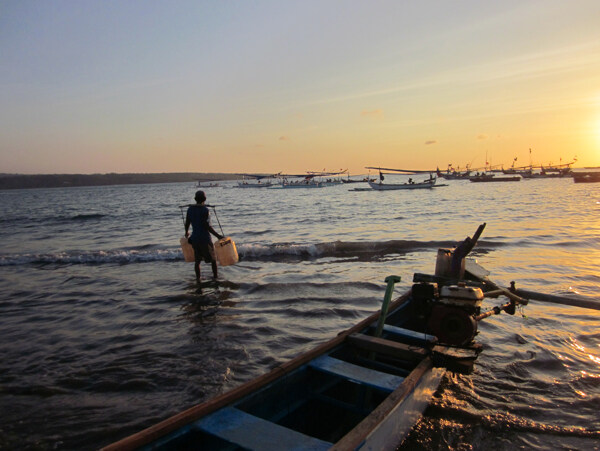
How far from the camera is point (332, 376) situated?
12.3ft

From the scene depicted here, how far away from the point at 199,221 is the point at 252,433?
7.09 meters

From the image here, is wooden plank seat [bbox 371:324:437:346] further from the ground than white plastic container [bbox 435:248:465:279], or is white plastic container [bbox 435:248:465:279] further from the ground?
white plastic container [bbox 435:248:465:279]

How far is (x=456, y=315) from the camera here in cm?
411

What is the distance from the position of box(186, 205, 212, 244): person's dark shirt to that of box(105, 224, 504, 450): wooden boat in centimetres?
561

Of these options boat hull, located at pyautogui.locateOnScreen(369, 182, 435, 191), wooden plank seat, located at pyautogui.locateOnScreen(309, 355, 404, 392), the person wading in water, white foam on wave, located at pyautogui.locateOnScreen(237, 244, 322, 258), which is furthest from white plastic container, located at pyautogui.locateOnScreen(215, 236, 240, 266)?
boat hull, located at pyautogui.locateOnScreen(369, 182, 435, 191)

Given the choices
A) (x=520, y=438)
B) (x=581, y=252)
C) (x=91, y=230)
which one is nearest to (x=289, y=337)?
(x=520, y=438)

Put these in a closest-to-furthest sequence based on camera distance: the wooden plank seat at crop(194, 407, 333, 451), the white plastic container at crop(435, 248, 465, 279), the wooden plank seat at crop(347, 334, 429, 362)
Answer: the wooden plank seat at crop(194, 407, 333, 451), the wooden plank seat at crop(347, 334, 429, 362), the white plastic container at crop(435, 248, 465, 279)

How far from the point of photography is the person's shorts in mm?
A: 9438

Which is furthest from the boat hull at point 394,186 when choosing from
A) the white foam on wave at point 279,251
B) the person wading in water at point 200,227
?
the person wading in water at point 200,227

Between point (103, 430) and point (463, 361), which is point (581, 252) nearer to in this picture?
point (463, 361)

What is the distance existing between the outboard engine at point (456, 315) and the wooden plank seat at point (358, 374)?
962mm

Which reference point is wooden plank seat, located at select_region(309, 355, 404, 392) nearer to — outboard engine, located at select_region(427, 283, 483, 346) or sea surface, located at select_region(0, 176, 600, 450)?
sea surface, located at select_region(0, 176, 600, 450)

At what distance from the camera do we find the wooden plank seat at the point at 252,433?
250 cm

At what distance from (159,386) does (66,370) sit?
158 cm
